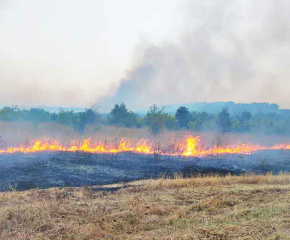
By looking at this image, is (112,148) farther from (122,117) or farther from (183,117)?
(183,117)

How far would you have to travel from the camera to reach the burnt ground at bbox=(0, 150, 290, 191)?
647 inches

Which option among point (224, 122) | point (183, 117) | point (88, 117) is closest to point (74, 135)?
point (88, 117)

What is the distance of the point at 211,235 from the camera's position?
741 centimetres

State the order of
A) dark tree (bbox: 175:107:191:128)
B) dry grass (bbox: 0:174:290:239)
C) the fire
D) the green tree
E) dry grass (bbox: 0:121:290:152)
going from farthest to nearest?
1. dark tree (bbox: 175:107:191:128)
2. the green tree
3. dry grass (bbox: 0:121:290:152)
4. the fire
5. dry grass (bbox: 0:174:290:239)

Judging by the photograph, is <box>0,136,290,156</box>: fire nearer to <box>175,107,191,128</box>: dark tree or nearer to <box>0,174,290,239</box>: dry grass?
<box>0,174,290,239</box>: dry grass

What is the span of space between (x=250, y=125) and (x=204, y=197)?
54.6 m

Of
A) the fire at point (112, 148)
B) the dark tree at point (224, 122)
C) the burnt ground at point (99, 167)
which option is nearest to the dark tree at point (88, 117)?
the fire at point (112, 148)

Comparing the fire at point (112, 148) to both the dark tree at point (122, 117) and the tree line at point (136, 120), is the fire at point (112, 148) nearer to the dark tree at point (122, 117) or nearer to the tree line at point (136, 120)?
the tree line at point (136, 120)

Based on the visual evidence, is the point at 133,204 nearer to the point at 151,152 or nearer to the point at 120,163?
the point at 120,163

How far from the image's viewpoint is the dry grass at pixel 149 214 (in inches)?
301

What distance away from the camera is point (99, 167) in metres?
21.0

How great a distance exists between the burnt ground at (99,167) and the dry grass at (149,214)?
12.8 feet

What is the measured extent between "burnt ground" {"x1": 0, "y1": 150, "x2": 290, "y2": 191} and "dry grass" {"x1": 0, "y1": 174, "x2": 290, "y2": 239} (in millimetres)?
3891

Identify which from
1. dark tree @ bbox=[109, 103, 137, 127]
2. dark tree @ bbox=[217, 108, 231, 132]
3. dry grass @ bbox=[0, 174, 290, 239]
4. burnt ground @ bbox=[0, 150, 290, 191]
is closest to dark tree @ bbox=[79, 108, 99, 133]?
dark tree @ bbox=[109, 103, 137, 127]
